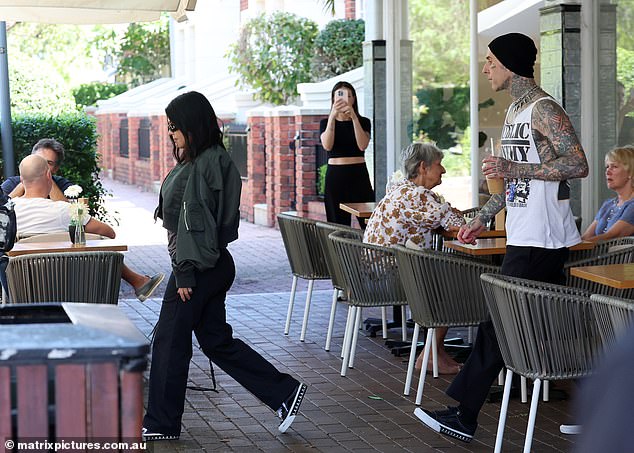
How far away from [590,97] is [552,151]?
362cm

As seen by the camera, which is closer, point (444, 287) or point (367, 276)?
point (444, 287)

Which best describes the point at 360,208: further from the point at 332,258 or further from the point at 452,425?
the point at 452,425

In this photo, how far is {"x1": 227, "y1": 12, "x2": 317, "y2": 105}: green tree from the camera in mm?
19047

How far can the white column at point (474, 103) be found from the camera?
10508 millimetres

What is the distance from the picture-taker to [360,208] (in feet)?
29.1

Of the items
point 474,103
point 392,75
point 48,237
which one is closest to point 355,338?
point 48,237

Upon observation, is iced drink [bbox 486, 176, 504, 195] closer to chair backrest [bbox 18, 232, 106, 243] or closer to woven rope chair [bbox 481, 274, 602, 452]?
woven rope chair [bbox 481, 274, 602, 452]

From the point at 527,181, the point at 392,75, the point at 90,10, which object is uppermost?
the point at 90,10

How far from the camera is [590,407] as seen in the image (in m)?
1.28

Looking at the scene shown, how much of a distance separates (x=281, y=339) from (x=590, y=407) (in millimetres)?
7020

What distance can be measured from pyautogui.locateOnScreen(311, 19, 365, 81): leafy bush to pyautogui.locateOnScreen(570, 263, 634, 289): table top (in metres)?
13.1

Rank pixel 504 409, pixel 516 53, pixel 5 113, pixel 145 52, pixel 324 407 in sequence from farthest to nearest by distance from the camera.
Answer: pixel 145 52 < pixel 5 113 < pixel 324 407 < pixel 516 53 < pixel 504 409

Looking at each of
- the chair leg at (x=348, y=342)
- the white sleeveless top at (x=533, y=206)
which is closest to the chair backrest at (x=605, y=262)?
the white sleeveless top at (x=533, y=206)

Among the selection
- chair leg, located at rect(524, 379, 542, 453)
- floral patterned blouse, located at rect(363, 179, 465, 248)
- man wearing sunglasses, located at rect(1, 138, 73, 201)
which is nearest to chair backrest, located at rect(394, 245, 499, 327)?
floral patterned blouse, located at rect(363, 179, 465, 248)
